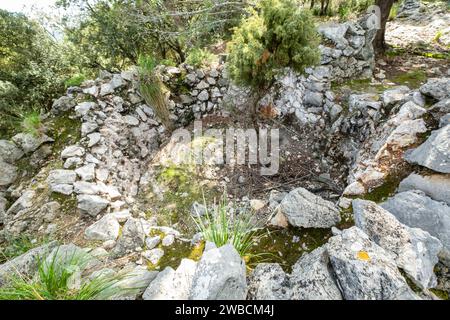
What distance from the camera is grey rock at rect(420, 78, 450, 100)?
8.75 ft

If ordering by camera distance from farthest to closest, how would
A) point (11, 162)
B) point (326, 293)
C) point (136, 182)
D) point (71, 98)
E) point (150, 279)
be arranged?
point (71, 98), point (136, 182), point (11, 162), point (150, 279), point (326, 293)

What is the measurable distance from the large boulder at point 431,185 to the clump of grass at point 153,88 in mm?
3987

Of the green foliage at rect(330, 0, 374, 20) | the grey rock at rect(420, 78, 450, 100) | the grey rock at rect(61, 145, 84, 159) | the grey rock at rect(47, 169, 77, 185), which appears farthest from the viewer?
the green foliage at rect(330, 0, 374, 20)

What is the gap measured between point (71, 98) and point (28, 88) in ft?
8.54

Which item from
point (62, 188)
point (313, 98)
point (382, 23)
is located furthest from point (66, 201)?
point (382, 23)

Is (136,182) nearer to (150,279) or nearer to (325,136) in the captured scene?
(150,279)

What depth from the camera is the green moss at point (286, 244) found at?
1750mm

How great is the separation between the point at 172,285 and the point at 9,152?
3.87 meters

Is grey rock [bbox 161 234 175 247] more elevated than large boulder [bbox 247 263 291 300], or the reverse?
large boulder [bbox 247 263 291 300]

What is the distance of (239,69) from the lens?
11.1ft

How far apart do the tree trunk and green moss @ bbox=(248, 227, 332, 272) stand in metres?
5.34

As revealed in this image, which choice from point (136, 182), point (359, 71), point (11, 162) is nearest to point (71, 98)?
point (11, 162)

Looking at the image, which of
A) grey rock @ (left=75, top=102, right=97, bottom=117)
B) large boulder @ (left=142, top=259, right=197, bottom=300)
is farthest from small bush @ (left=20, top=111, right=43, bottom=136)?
large boulder @ (left=142, top=259, right=197, bottom=300)

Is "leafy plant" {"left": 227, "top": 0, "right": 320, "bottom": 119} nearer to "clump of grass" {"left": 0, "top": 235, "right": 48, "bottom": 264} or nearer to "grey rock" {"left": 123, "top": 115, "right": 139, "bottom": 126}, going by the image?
"grey rock" {"left": 123, "top": 115, "right": 139, "bottom": 126}
